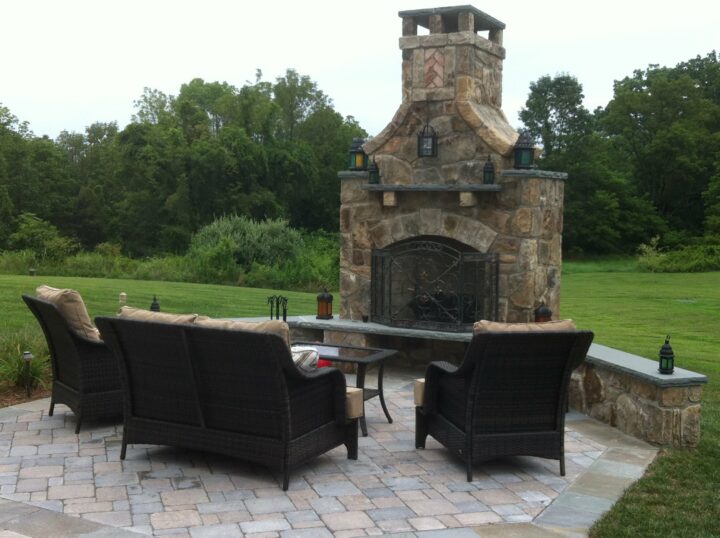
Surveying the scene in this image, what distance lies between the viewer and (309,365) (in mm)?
5137

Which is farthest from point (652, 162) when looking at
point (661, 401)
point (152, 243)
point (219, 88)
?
point (661, 401)

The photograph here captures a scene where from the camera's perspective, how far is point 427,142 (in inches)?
318

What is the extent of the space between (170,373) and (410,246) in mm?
3757

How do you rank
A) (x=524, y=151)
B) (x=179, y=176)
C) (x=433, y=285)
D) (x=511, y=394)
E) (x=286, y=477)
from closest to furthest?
(x=286, y=477), (x=511, y=394), (x=524, y=151), (x=433, y=285), (x=179, y=176)

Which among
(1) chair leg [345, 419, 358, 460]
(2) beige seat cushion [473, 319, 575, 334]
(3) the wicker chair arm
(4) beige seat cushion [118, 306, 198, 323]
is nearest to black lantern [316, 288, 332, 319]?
(3) the wicker chair arm

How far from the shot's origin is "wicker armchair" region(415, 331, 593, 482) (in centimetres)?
479

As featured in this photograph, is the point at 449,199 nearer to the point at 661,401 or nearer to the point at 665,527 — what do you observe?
the point at 661,401

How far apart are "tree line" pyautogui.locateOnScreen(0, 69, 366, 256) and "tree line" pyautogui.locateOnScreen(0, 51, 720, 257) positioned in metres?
0.06

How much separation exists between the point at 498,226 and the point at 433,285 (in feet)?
3.06

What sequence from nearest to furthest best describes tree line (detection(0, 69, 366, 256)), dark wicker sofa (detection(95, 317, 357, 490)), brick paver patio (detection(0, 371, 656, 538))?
brick paver patio (detection(0, 371, 656, 538)) → dark wicker sofa (detection(95, 317, 357, 490)) → tree line (detection(0, 69, 366, 256))

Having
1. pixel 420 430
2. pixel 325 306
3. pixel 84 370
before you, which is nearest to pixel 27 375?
pixel 84 370

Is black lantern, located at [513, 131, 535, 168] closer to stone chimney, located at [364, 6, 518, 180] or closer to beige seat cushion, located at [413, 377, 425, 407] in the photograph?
stone chimney, located at [364, 6, 518, 180]

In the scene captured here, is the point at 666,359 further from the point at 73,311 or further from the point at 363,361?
the point at 73,311

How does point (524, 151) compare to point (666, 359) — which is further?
point (524, 151)
